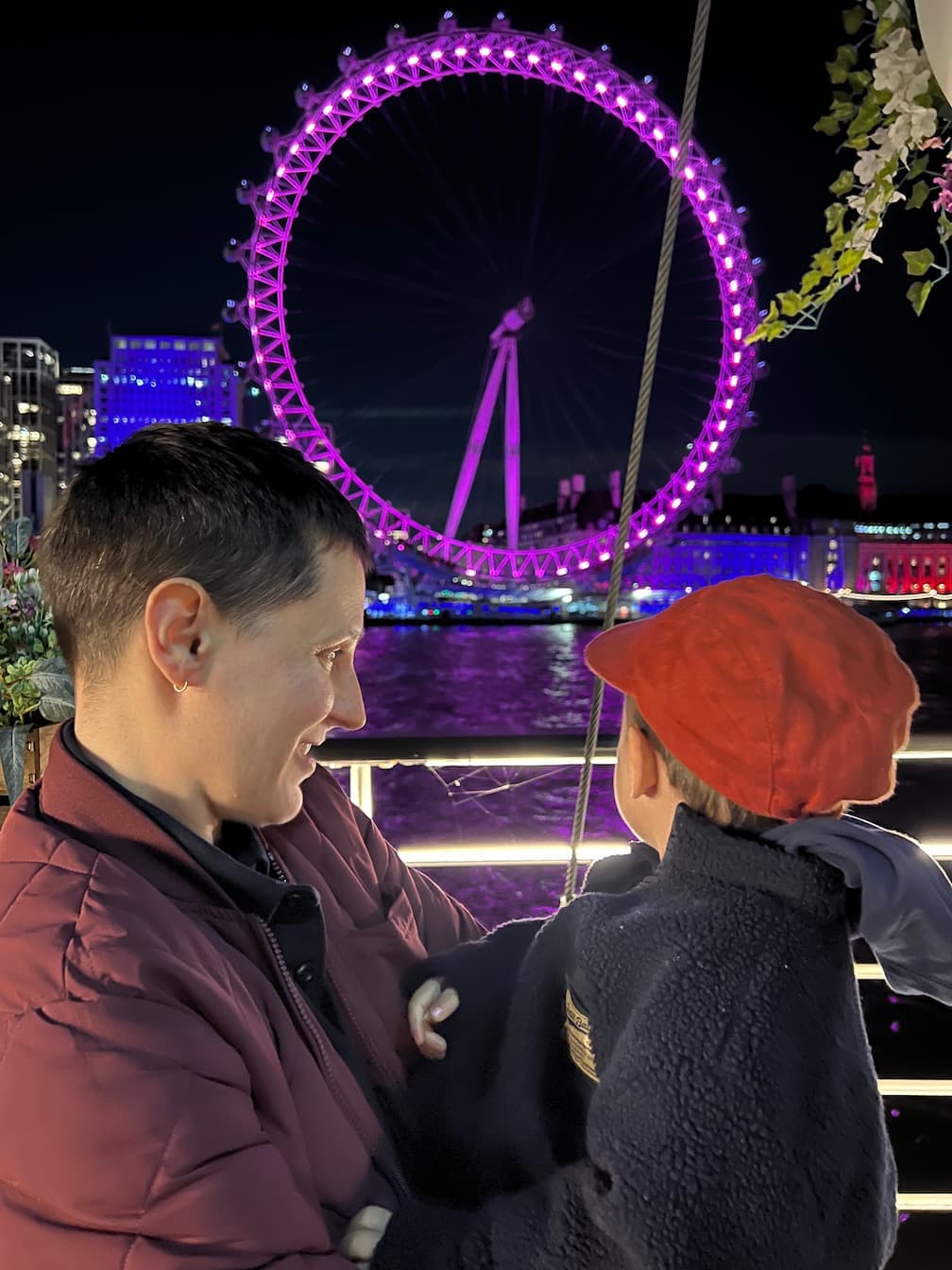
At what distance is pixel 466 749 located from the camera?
166 cm

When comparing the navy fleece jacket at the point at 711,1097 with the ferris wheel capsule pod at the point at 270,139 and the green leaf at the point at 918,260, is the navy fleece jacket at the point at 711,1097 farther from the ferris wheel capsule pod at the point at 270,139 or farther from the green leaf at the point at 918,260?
the ferris wheel capsule pod at the point at 270,139

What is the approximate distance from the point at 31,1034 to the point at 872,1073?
1.62 feet

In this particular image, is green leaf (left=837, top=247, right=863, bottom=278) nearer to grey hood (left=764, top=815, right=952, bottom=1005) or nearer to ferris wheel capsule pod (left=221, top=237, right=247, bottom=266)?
grey hood (left=764, top=815, right=952, bottom=1005)

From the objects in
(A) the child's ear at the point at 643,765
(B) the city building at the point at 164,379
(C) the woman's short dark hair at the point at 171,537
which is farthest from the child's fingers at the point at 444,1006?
(B) the city building at the point at 164,379

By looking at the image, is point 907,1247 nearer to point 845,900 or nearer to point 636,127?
point 845,900

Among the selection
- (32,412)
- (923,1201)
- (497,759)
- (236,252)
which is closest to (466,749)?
(497,759)

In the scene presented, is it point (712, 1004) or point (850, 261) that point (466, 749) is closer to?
point (850, 261)

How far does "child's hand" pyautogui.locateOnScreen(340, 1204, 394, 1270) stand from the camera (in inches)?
26.7

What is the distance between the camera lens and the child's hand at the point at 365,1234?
2.22 ft

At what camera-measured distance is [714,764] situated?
2.49ft

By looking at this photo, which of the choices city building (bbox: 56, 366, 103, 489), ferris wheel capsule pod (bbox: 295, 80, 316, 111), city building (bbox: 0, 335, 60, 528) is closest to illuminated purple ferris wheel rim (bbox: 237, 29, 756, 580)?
ferris wheel capsule pod (bbox: 295, 80, 316, 111)

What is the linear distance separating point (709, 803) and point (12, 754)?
998 millimetres

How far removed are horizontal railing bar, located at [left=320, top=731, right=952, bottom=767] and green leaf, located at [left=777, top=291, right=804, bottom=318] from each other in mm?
644

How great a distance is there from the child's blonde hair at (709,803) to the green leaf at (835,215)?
702mm
